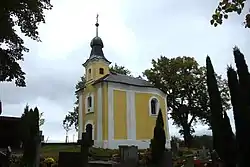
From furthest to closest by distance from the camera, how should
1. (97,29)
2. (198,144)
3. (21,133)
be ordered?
1. (198,144)
2. (97,29)
3. (21,133)

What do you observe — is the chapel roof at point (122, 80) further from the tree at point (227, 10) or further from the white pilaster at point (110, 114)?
the tree at point (227, 10)

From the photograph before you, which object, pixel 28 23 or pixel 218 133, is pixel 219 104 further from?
pixel 28 23

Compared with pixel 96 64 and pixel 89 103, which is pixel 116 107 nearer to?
pixel 89 103

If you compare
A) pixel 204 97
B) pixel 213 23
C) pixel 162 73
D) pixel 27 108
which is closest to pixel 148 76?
pixel 162 73

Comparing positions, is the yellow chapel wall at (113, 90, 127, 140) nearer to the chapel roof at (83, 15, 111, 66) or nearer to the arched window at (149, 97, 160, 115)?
the arched window at (149, 97, 160, 115)

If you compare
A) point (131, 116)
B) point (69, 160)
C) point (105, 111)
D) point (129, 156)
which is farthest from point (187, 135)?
point (69, 160)

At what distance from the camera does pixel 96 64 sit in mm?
28172

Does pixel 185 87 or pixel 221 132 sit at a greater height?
pixel 185 87

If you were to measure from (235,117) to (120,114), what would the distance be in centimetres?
1589

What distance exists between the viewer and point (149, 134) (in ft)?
85.5

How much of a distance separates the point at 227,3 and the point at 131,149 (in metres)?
9.92

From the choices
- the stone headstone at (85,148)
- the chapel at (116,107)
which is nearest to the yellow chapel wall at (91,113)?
the chapel at (116,107)

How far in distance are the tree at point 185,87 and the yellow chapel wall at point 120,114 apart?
9.44 m

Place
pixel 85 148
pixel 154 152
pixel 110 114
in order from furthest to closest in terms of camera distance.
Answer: pixel 110 114
pixel 154 152
pixel 85 148
